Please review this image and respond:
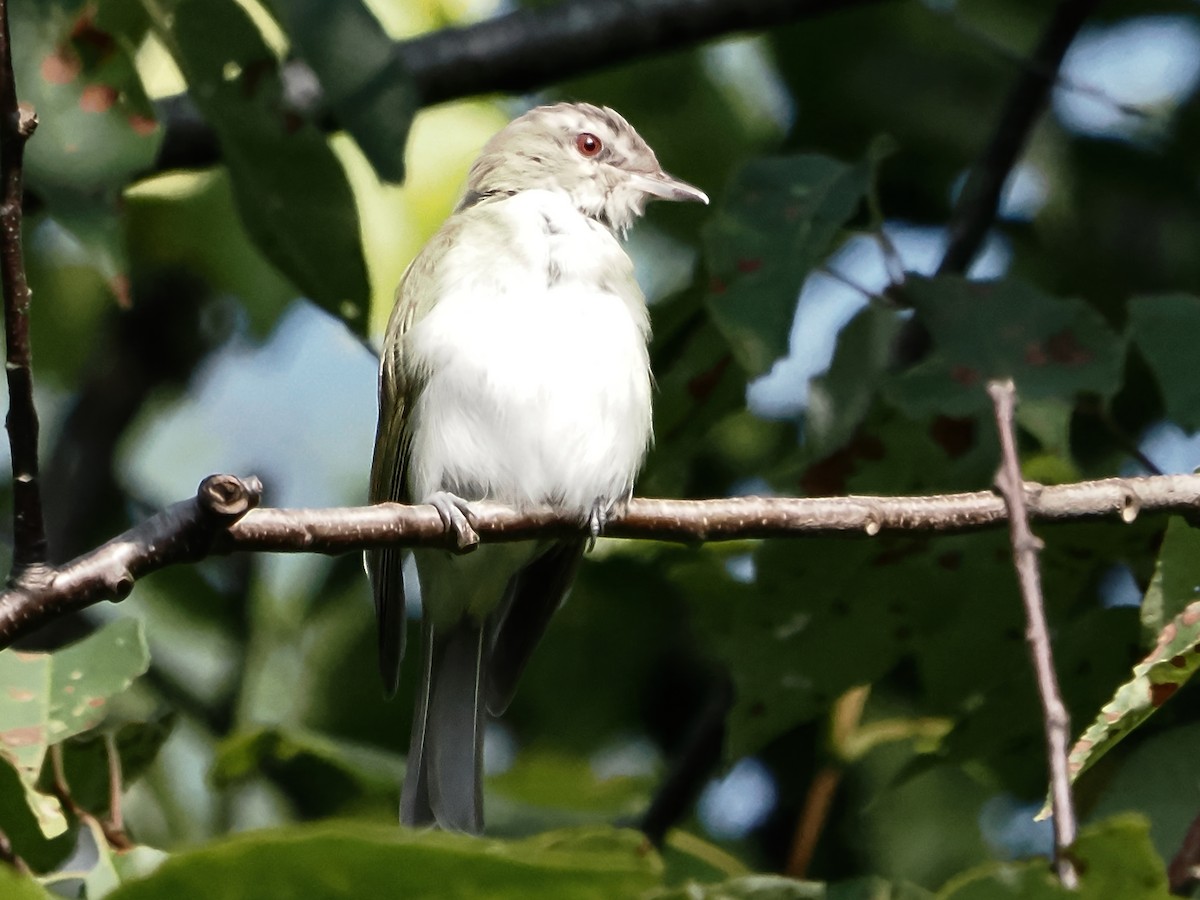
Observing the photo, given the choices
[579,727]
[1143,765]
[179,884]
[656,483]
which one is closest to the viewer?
[179,884]

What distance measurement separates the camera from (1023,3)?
233 inches

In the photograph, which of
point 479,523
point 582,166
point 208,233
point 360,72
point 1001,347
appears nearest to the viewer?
point 479,523

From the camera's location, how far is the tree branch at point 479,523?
251 cm

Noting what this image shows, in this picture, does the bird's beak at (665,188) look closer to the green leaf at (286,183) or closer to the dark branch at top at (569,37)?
the dark branch at top at (569,37)

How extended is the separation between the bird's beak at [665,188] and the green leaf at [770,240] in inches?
47.6

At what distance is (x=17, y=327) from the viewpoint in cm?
226

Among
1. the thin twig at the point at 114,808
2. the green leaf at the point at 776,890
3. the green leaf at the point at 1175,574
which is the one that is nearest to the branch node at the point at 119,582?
the thin twig at the point at 114,808

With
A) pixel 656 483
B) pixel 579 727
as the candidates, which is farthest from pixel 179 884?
pixel 579 727

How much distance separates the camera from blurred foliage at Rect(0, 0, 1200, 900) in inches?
100

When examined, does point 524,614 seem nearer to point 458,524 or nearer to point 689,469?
point 689,469

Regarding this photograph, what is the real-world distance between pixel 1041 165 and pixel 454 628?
9.18 ft

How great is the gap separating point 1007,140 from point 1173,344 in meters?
1.90

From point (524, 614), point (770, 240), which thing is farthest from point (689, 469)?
point (770, 240)

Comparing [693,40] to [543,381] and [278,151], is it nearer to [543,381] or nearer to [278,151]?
[543,381]
